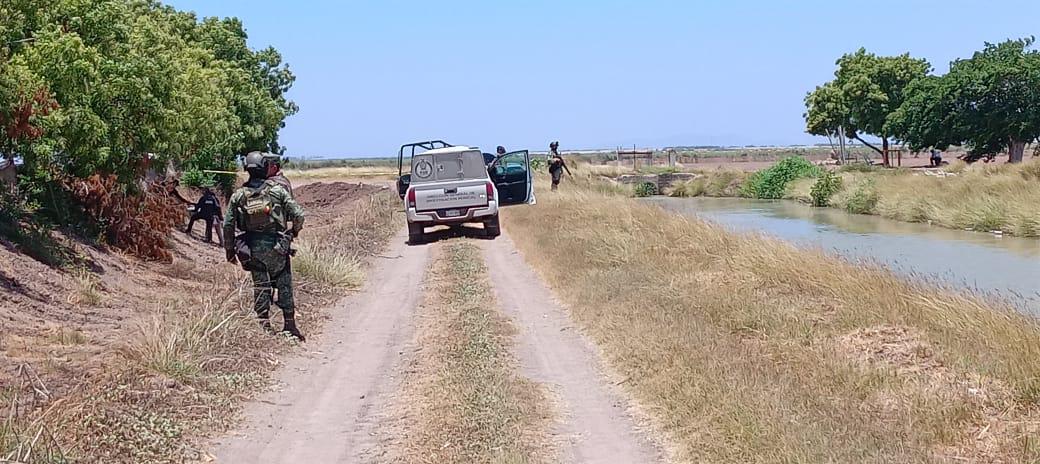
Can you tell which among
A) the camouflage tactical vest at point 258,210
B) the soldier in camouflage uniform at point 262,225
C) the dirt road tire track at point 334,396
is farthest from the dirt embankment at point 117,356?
the camouflage tactical vest at point 258,210

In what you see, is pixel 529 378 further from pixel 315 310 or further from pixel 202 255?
pixel 202 255

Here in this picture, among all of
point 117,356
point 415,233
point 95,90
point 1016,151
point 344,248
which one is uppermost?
→ point 95,90

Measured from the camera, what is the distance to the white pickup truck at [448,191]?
2255cm

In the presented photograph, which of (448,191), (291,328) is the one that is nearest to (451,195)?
(448,191)

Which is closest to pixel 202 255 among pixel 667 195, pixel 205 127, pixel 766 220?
pixel 205 127

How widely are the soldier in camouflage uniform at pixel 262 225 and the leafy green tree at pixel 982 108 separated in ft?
136

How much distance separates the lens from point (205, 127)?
21.2 meters

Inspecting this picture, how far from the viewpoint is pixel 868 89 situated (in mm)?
61125

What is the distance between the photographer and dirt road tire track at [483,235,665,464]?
699 cm

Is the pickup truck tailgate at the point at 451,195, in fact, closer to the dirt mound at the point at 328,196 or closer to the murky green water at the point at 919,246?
the murky green water at the point at 919,246

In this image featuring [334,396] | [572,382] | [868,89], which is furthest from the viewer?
[868,89]

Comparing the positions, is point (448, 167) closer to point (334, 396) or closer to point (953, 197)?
point (334, 396)

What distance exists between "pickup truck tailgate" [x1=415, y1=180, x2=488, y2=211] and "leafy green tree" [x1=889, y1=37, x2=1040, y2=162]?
101ft

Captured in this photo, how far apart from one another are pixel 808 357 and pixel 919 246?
19216 mm
